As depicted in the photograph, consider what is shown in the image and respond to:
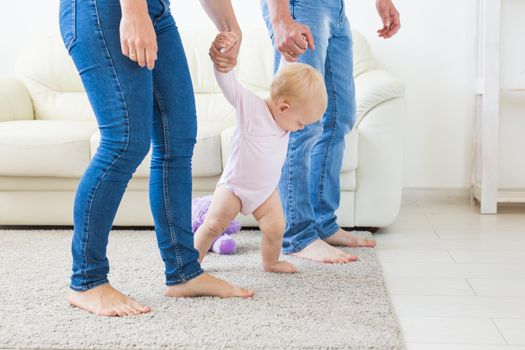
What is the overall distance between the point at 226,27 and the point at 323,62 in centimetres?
37

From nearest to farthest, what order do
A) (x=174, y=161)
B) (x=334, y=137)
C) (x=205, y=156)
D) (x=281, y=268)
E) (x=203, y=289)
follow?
(x=174, y=161), (x=203, y=289), (x=281, y=268), (x=334, y=137), (x=205, y=156)

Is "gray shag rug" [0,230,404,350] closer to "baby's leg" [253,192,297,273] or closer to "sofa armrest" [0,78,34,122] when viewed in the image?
"baby's leg" [253,192,297,273]

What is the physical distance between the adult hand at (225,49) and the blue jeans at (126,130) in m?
0.12

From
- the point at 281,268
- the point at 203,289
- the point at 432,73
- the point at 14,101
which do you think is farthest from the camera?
the point at 432,73

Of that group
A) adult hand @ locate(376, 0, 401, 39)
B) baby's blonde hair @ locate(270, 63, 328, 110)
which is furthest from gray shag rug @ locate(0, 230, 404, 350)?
adult hand @ locate(376, 0, 401, 39)

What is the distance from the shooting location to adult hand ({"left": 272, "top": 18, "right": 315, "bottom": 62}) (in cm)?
186

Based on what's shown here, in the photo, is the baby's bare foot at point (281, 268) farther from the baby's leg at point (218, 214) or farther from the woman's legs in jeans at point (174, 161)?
the woman's legs in jeans at point (174, 161)

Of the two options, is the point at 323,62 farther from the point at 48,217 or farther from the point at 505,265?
the point at 48,217

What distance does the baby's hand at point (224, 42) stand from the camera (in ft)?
5.71

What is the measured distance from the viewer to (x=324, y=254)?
7.28 ft

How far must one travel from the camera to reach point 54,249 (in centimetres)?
246

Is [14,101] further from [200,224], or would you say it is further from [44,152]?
[200,224]

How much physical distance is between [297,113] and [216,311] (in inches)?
21.0

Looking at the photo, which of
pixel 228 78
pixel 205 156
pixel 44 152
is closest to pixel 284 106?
pixel 228 78
